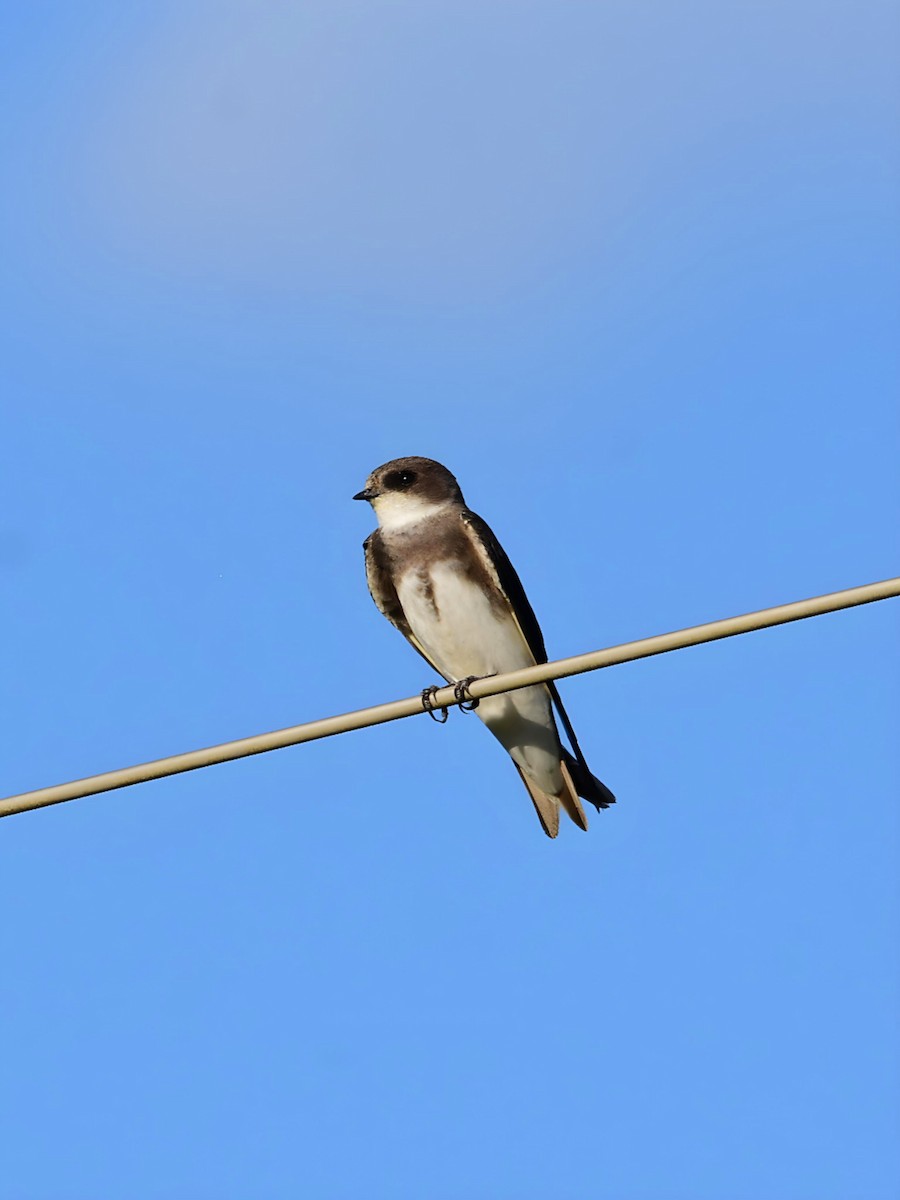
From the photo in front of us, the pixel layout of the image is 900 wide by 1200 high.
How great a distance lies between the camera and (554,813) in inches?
340

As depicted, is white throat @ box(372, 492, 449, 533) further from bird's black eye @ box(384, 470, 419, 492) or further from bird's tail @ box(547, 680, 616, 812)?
bird's tail @ box(547, 680, 616, 812)

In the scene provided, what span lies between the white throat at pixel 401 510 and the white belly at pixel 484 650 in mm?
320

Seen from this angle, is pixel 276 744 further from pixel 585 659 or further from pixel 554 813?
pixel 554 813

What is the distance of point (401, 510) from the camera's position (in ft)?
28.2

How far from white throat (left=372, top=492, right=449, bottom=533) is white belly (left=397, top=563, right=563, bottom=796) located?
320mm

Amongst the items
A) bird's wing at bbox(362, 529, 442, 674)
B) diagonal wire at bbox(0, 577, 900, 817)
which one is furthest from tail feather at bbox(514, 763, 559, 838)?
diagonal wire at bbox(0, 577, 900, 817)

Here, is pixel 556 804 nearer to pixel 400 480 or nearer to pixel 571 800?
pixel 571 800

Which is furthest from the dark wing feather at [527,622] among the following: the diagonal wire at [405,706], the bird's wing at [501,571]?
the diagonal wire at [405,706]

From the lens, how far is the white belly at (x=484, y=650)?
8.28 metres

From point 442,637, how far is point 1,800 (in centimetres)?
351

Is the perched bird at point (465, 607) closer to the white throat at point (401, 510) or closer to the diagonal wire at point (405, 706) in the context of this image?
the white throat at point (401, 510)

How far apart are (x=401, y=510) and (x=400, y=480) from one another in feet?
0.59

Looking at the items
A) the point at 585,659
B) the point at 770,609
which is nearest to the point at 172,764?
the point at 585,659

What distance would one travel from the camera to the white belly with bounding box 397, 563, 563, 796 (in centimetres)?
828
